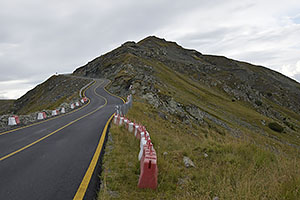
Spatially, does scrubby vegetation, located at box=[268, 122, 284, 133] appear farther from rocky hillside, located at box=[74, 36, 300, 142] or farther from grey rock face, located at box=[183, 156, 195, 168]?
grey rock face, located at box=[183, 156, 195, 168]

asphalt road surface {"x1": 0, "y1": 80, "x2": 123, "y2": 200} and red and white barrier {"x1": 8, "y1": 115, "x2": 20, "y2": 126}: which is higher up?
red and white barrier {"x1": 8, "y1": 115, "x2": 20, "y2": 126}

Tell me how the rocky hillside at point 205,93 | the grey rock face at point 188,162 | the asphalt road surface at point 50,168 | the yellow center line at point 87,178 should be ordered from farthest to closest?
the rocky hillside at point 205,93, the grey rock face at point 188,162, the asphalt road surface at point 50,168, the yellow center line at point 87,178

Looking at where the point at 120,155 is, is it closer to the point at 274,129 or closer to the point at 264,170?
the point at 264,170

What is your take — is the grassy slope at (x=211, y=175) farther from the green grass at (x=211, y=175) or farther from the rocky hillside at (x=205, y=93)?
the rocky hillside at (x=205, y=93)

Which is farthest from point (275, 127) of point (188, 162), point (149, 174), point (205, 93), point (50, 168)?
point (50, 168)

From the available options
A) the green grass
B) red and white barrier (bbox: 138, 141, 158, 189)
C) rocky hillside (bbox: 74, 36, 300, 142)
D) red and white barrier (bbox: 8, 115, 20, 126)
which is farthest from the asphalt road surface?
rocky hillside (bbox: 74, 36, 300, 142)

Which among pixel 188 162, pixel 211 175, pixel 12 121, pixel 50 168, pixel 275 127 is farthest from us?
pixel 275 127

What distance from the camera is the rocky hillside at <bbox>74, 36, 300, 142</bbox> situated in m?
30.2

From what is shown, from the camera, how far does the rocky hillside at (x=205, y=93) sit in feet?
99.2

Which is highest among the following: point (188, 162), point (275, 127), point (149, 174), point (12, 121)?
point (12, 121)

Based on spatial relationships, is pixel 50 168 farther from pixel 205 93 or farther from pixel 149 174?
pixel 205 93

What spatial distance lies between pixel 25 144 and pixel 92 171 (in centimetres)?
468

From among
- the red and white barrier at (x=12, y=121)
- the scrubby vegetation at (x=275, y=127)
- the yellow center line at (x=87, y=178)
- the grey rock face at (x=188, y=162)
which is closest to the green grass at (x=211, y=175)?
the grey rock face at (x=188, y=162)

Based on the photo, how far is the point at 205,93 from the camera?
2169 inches
